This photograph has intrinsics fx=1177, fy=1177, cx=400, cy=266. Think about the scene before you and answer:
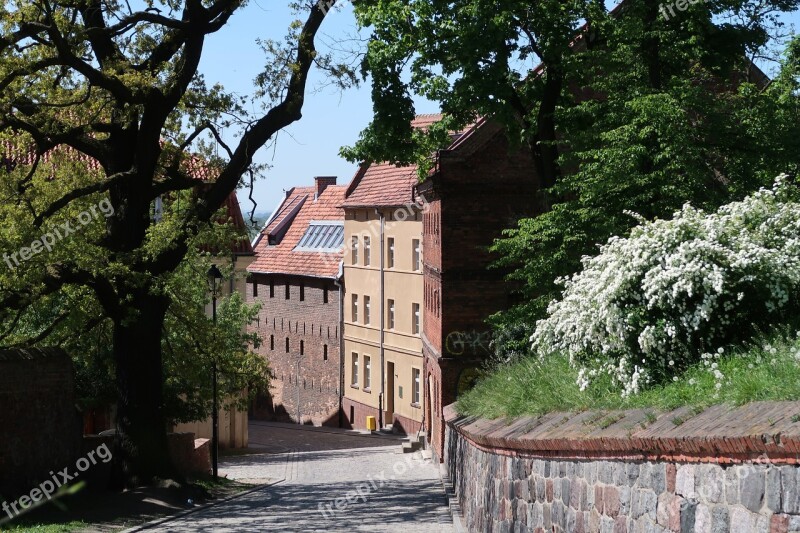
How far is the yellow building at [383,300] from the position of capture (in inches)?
1870

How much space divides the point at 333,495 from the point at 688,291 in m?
15.3

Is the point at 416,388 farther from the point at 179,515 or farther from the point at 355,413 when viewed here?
the point at 179,515

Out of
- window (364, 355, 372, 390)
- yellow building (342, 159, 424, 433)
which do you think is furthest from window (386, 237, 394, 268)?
window (364, 355, 372, 390)

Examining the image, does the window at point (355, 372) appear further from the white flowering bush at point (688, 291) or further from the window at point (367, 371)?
the white flowering bush at point (688, 291)

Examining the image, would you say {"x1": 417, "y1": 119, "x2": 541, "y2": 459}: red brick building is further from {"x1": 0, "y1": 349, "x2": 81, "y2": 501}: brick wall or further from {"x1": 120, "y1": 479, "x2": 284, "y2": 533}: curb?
{"x1": 0, "y1": 349, "x2": 81, "y2": 501}: brick wall

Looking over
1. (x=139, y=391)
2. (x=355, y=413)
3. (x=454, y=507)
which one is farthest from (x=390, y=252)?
(x=454, y=507)

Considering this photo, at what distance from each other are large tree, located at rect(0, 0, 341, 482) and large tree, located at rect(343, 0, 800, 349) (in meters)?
3.20

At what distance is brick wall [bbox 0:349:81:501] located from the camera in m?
18.5

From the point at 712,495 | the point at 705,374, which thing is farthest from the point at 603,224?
the point at 712,495

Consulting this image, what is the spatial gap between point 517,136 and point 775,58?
18.7ft

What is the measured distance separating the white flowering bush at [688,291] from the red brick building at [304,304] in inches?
1837

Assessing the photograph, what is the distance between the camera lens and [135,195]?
845 inches

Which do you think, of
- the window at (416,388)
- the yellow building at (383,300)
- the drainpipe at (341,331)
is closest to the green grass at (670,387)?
the yellow building at (383,300)

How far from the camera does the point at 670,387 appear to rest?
942 cm
